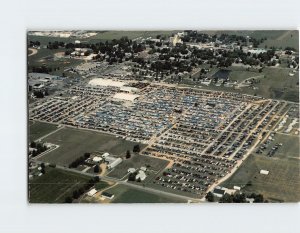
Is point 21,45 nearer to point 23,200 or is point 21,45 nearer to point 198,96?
point 23,200

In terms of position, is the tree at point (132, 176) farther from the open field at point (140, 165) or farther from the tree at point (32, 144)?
the tree at point (32, 144)

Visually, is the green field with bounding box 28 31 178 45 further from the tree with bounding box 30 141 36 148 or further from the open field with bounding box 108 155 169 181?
the open field with bounding box 108 155 169 181

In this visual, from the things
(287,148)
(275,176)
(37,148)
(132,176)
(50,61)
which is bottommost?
(132,176)

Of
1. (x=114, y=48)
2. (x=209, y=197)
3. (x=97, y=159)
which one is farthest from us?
(x=114, y=48)

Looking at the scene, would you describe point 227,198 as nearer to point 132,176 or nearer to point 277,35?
point 132,176

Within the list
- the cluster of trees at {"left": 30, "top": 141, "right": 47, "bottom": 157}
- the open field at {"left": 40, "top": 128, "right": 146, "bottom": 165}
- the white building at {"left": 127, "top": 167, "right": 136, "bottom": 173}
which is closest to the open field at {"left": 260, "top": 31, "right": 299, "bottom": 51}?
the open field at {"left": 40, "top": 128, "right": 146, "bottom": 165}

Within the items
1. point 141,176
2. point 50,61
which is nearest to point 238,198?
point 141,176

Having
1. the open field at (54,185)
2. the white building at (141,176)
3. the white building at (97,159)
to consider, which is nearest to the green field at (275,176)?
the white building at (141,176)
